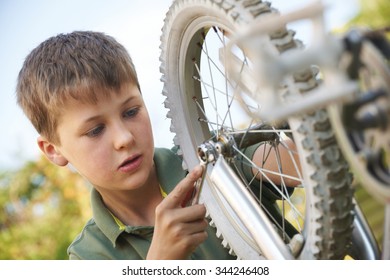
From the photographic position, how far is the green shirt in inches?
45.9

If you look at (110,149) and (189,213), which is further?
(110,149)

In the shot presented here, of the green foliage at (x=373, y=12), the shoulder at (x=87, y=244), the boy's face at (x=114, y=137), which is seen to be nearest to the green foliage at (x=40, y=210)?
the green foliage at (x=373, y=12)

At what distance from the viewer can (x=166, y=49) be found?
1096 millimetres

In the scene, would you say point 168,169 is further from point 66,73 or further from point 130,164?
point 66,73

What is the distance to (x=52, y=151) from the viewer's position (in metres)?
1.23

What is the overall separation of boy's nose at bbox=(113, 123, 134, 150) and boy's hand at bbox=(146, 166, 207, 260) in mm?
137

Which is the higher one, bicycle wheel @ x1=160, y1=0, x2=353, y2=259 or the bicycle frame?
the bicycle frame

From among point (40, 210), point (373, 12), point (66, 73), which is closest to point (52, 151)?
point (66, 73)

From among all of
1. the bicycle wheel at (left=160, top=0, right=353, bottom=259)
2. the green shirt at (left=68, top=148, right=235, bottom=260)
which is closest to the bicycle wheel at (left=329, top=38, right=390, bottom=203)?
the bicycle wheel at (left=160, top=0, right=353, bottom=259)

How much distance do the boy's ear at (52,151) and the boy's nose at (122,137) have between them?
197 mm

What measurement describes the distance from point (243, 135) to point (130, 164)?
22cm

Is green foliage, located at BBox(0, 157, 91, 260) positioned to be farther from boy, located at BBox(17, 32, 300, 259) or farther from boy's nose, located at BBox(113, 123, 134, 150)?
boy's nose, located at BBox(113, 123, 134, 150)
